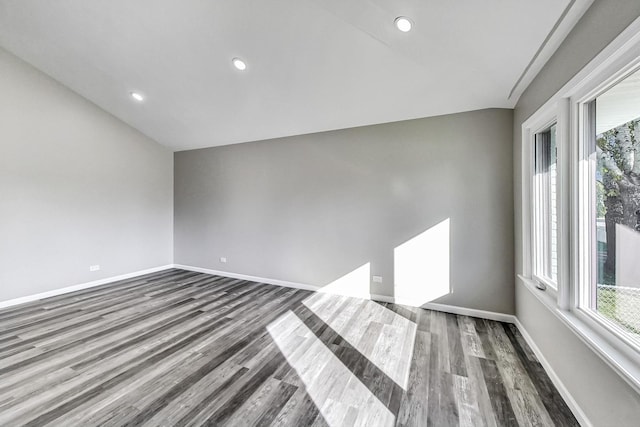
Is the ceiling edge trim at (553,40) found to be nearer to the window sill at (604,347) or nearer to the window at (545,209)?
the window at (545,209)

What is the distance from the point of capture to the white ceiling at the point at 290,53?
1971mm

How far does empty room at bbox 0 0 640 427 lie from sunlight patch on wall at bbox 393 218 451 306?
0.03m

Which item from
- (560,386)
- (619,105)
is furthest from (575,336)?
(619,105)

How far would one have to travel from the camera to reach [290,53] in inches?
105

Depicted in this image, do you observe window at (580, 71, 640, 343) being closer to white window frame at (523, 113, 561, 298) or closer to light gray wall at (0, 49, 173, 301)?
white window frame at (523, 113, 561, 298)

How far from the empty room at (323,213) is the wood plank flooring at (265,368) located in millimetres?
25

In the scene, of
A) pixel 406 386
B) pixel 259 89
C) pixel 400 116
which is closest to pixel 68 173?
pixel 259 89

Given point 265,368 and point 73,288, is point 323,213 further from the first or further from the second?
point 73,288

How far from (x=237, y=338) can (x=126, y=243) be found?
3.68 metres

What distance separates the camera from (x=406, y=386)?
6.47 feet

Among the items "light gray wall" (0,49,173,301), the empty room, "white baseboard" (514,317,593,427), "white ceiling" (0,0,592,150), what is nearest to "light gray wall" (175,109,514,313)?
the empty room

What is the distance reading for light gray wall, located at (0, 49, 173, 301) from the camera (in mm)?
3604

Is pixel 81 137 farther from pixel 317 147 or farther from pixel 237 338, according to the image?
pixel 237 338

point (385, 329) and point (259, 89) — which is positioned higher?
point (259, 89)
